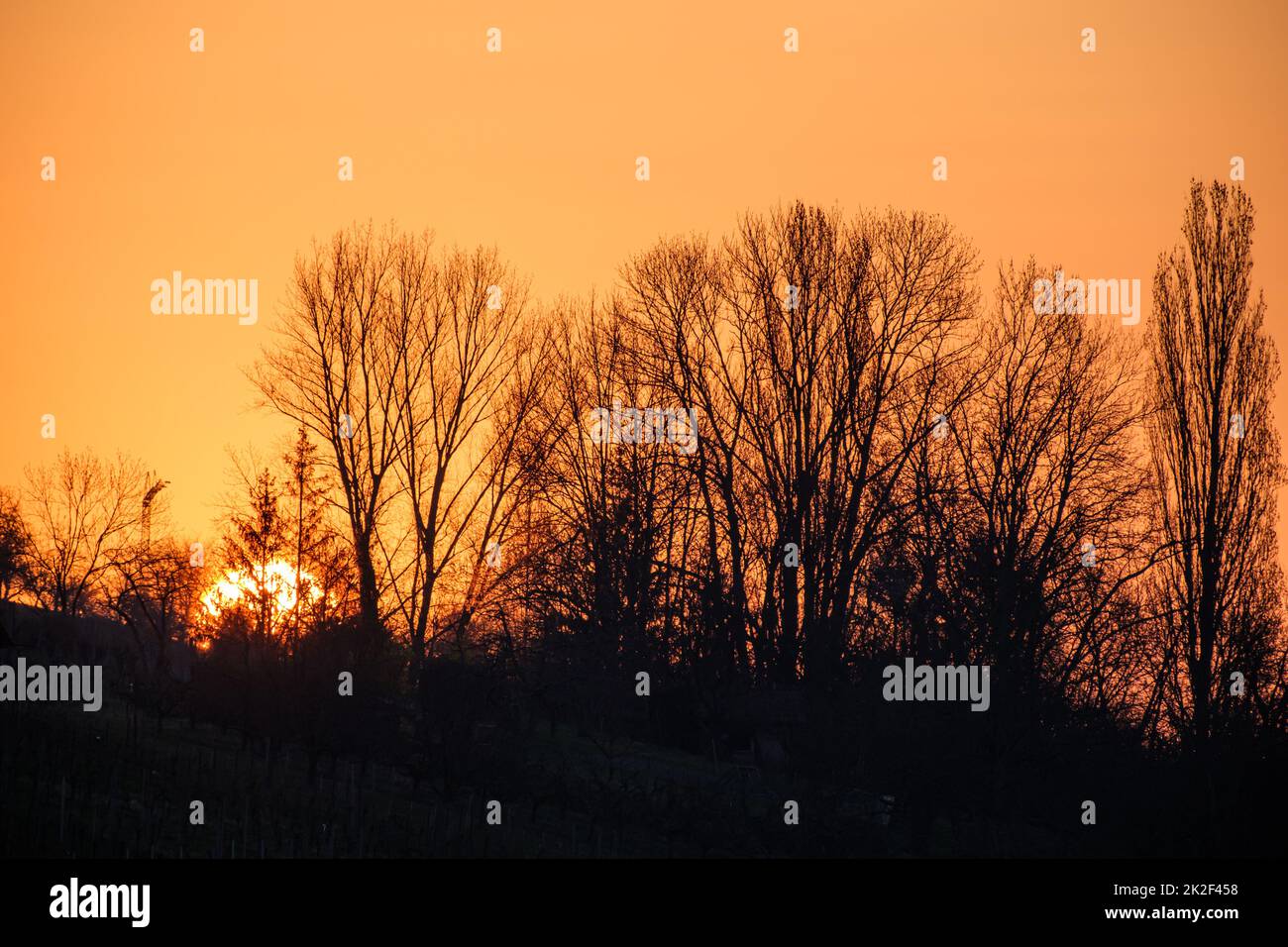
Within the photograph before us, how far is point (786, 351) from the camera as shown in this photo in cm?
4356

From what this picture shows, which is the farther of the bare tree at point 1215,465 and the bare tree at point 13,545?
the bare tree at point 13,545

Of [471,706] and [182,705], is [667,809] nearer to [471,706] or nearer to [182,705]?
[471,706]

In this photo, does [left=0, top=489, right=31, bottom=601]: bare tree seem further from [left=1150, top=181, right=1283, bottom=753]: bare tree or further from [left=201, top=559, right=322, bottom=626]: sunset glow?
[left=1150, top=181, right=1283, bottom=753]: bare tree

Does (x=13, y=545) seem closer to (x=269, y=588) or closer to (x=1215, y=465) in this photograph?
(x=269, y=588)

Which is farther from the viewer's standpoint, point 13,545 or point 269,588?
point 13,545

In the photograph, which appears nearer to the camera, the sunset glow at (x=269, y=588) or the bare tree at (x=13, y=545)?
the sunset glow at (x=269, y=588)

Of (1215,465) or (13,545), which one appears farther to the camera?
(13,545)

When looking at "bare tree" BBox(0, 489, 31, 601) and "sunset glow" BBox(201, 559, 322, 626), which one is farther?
"bare tree" BBox(0, 489, 31, 601)

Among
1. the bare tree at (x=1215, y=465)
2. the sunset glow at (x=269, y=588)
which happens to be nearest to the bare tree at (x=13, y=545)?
the sunset glow at (x=269, y=588)

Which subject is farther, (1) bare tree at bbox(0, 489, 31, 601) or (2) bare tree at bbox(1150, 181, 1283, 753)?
(1) bare tree at bbox(0, 489, 31, 601)

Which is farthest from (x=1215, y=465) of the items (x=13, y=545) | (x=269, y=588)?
(x=13, y=545)

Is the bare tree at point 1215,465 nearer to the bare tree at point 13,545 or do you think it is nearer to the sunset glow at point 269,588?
the sunset glow at point 269,588

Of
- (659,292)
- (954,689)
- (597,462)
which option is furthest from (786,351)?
(954,689)

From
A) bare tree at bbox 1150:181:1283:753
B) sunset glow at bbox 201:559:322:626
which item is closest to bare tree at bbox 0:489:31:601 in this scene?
sunset glow at bbox 201:559:322:626
